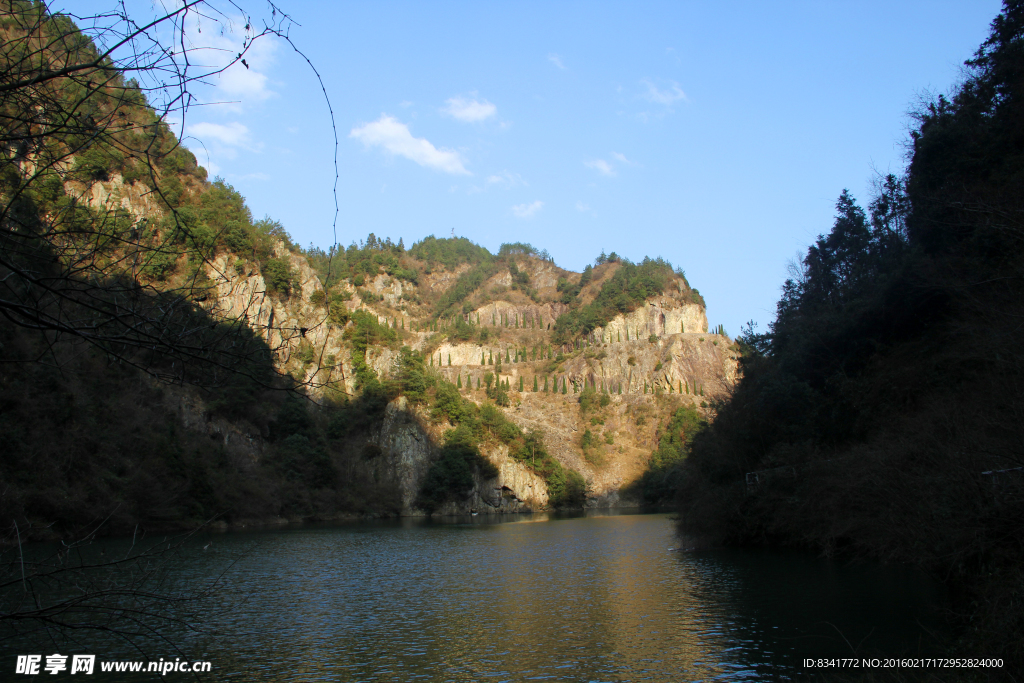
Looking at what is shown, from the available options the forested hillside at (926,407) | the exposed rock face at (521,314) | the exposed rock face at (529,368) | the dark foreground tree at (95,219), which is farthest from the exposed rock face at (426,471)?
the exposed rock face at (521,314)

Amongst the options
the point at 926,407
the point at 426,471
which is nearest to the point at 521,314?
the point at 426,471

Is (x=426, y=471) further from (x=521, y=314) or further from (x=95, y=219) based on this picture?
(x=521, y=314)

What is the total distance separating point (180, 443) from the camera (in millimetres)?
44906

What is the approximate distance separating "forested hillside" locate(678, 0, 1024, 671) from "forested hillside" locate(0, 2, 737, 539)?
8837mm

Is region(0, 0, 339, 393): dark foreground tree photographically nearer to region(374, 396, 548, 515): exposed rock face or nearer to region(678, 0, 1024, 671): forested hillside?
region(678, 0, 1024, 671): forested hillside

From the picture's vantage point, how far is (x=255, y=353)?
3.57 m

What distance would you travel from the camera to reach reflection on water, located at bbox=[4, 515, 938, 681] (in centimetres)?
1166

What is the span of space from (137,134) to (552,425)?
10800 centimetres

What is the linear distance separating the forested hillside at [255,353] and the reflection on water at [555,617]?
14.7ft

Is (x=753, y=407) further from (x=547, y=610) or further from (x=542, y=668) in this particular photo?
(x=542, y=668)

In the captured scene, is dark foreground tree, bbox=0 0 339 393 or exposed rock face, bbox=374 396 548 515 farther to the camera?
exposed rock face, bbox=374 396 548 515

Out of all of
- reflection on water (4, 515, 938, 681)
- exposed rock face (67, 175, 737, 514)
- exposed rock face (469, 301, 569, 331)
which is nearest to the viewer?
reflection on water (4, 515, 938, 681)

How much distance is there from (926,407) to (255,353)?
19225mm

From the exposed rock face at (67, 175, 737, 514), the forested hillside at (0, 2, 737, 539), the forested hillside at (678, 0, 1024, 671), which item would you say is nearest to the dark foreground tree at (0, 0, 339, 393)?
the forested hillside at (0, 2, 737, 539)
